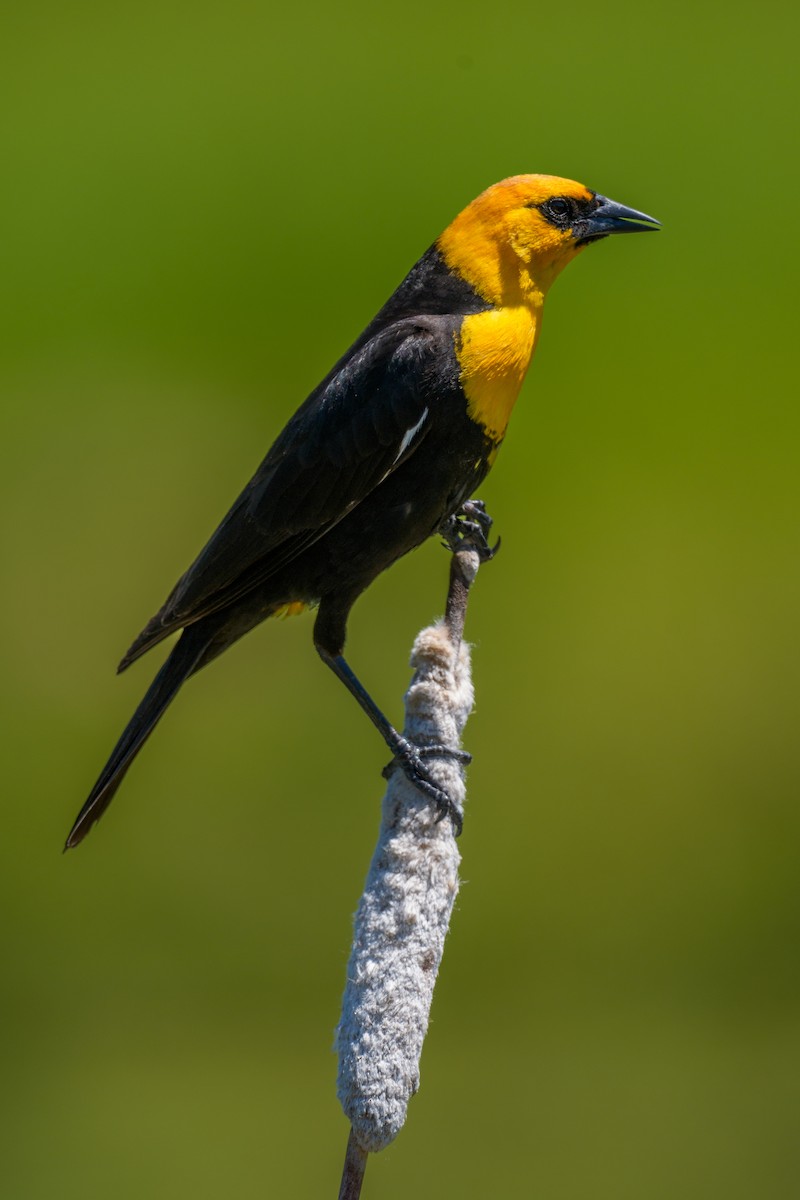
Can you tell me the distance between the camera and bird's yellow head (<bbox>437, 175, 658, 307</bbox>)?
3143mm

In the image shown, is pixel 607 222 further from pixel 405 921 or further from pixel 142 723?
pixel 405 921

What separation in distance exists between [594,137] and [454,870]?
18.5 feet

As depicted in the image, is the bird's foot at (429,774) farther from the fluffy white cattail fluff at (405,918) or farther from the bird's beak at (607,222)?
the bird's beak at (607,222)

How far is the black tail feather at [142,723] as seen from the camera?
2.88 metres

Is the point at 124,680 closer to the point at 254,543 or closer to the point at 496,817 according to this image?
the point at 496,817

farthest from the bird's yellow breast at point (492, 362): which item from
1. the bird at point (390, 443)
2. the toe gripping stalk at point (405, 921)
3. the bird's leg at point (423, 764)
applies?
the bird's leg at point (423, 764)

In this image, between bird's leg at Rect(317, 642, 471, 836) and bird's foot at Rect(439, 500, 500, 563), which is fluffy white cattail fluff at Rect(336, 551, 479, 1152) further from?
bird's foot at Rect(439, 500, 500, 563)

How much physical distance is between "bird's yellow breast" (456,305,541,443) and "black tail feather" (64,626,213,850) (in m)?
0.75

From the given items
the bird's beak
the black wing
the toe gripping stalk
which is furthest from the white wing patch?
the bird's beak

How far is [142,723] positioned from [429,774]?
0.70m

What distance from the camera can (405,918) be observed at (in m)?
2.21

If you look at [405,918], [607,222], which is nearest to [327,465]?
[607,222]

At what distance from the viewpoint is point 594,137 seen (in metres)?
7.25

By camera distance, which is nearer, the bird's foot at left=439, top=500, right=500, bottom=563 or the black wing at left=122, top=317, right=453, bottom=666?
the black wing at left=122, top=317, right=453, bottom=666
